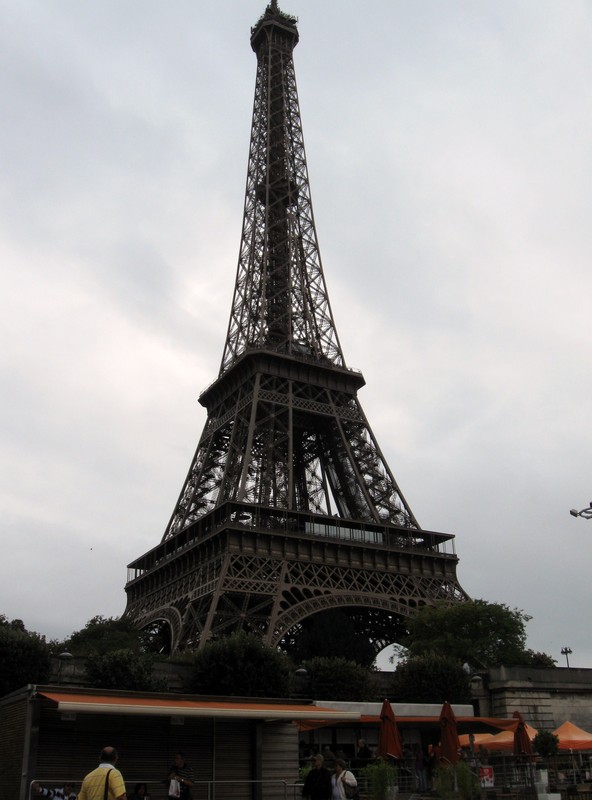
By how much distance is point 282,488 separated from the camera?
65.1m

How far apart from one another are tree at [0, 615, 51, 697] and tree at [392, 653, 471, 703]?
17.3m

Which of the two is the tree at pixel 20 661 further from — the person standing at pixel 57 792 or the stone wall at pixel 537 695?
the stone wall at pixel 537 695

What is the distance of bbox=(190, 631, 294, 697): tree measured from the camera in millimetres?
36594

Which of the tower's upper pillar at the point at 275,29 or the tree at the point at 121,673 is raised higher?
the tower's upper pillar at the point at 275,29

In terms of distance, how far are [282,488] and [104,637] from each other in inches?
708

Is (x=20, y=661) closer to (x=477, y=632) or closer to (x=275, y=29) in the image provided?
(x=477, y=632)

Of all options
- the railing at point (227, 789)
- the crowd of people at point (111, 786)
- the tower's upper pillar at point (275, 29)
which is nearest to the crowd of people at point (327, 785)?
the crowd of people at point (111, 786)

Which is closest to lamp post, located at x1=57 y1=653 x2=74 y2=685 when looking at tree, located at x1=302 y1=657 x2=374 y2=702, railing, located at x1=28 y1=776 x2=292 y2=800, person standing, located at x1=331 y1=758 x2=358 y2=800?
tree, located at x1=302 y1=657 x2=374 y2=702

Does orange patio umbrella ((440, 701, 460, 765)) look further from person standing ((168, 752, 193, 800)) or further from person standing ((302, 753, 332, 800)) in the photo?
person standing ((302, 753, 332, 800))

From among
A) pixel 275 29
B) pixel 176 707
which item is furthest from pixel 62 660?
pixel 275 29

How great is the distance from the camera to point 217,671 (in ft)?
121

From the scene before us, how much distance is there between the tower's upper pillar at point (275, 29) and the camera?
8862 cm

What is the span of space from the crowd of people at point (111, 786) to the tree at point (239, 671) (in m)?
16.7

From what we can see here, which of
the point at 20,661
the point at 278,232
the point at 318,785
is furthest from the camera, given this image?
the point at 278,232
